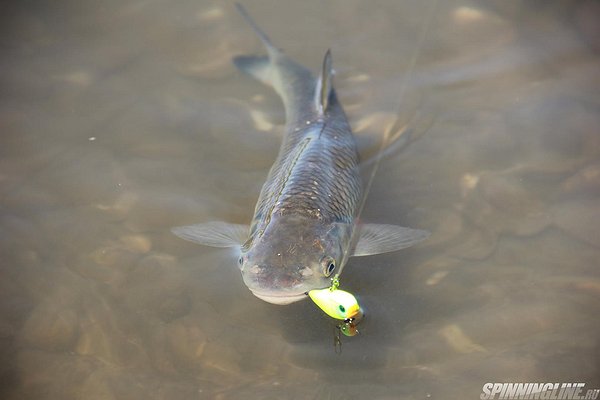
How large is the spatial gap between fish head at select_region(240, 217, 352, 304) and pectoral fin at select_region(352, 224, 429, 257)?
0.69 feet

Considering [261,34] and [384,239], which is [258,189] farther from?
[261,34]

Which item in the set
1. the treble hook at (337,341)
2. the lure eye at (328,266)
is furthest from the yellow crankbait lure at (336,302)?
the treble hook at (337,341)

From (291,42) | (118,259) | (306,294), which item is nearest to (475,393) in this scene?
(306,294)

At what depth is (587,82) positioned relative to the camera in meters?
6.07

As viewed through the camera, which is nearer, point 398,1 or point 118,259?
A: point 118,259

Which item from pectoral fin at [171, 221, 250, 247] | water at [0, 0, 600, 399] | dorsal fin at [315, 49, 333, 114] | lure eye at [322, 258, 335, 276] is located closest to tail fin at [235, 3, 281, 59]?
water at [0, 0, 600, 399]

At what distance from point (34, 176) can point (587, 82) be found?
547cm

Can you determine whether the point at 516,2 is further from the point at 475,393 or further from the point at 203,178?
the point at 475,393

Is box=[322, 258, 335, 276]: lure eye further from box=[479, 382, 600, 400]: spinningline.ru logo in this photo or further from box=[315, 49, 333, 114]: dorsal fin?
box=[315, 49, 333, 114]: dorsal fin

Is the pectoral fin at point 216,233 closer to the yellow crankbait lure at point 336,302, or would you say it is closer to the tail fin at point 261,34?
the yellow crankbait lure at point 336,302

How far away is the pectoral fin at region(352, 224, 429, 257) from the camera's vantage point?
4082mm

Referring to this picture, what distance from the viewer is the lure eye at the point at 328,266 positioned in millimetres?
3712

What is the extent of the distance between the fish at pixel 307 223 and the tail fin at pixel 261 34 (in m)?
0.94

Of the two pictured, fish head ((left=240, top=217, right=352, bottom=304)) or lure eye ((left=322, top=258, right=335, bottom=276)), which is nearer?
fish head ((left=240, top=217, right=352, bottom=304))
